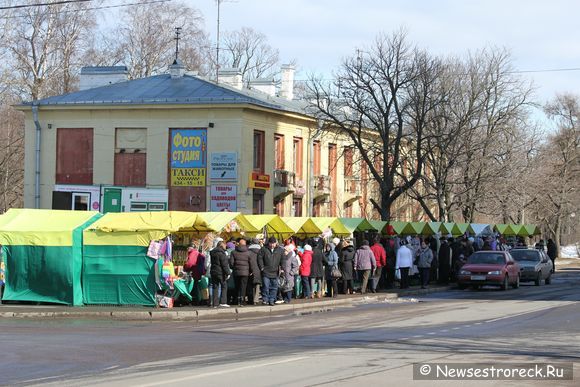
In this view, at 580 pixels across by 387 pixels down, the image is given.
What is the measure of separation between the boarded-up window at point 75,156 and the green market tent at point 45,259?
19.4m

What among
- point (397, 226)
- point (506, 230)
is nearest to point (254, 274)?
point (397, 226)

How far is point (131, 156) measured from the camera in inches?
1794

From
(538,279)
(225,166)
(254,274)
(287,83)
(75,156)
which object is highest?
(287,83)

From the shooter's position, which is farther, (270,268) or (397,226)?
(397,226)

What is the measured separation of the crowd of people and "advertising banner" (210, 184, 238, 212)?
8.58m

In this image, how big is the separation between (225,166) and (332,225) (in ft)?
38.1

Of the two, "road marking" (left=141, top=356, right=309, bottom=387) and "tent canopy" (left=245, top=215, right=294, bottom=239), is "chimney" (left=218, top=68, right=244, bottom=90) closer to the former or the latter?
"tent canopy" (left=245, top=215, right=294, bottom=239)

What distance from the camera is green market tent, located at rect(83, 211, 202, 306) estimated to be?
83.8ft

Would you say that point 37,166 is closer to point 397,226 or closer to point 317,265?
point 397,226

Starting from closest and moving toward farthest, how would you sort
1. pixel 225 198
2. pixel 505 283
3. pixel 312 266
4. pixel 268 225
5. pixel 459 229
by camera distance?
pixel 312 266 → pixel 268 225 → pixel 505 283 → pixel 225 198 → pixel 459 229

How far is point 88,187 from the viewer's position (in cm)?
4569

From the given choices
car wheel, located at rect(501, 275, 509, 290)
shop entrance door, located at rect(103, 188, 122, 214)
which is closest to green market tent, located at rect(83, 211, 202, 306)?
car wheel, located at rect(501, 275, 509, 290)

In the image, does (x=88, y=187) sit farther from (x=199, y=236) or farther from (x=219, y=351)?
(x=219, y=351)

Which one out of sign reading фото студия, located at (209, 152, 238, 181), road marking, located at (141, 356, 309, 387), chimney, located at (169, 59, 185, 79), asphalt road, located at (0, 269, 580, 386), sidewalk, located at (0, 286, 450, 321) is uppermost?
chimney, located at (169, 59, 185, 79)
